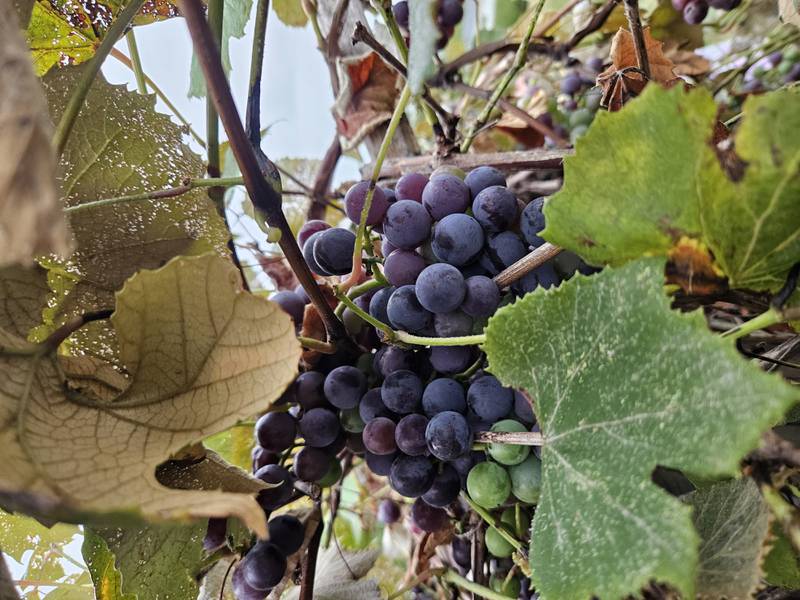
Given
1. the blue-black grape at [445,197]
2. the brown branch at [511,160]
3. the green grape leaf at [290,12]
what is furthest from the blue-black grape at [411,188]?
the green grape leaf at [290,12]

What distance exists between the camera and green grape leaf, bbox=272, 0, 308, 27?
652mm

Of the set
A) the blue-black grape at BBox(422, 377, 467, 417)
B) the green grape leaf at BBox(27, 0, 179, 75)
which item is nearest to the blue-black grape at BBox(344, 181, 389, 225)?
the blue-black grape at BBox(422, 377, 467, 417)

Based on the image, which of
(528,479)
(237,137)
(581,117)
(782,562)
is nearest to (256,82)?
(237,137)

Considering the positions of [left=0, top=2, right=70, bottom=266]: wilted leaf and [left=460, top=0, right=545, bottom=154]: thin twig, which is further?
[left=460, top=0, right=545, bottom=154]: thin twig

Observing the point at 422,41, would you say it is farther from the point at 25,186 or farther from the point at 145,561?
the point at 145,561

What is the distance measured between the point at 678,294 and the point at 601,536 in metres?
0.12

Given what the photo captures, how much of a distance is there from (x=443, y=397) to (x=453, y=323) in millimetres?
45

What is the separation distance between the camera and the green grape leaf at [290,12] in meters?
0.65

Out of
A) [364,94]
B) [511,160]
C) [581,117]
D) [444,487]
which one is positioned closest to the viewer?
[444,487]

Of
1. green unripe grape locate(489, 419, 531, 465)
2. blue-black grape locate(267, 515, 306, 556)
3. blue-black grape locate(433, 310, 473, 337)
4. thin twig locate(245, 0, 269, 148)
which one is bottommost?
blue-black grape locate(267, 515, 306, 556)

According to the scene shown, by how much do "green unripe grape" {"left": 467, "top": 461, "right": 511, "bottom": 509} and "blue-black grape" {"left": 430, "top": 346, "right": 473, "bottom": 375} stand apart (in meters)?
0.06

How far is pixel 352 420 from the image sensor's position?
1.28ft

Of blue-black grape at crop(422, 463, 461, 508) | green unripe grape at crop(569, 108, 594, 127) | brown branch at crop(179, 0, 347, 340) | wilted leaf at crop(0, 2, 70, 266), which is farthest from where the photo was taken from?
green unripe grape at crop(569, 108, 594, 127)

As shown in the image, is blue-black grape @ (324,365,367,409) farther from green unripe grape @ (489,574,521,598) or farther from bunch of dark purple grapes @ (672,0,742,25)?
bunch of dark purple grapes @ (672,0,742,25)
